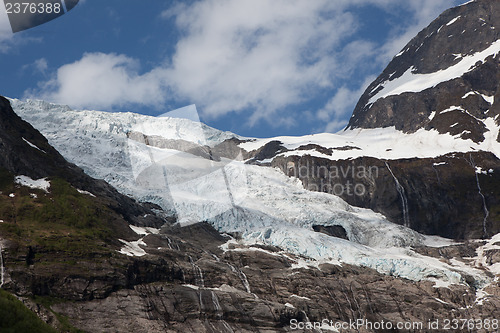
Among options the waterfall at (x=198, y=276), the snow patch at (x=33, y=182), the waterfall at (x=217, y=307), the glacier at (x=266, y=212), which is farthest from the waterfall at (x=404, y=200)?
the snow patch at (x=33, y=182)

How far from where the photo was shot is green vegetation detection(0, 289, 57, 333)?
162ft

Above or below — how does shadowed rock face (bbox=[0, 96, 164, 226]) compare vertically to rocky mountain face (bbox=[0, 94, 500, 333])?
above


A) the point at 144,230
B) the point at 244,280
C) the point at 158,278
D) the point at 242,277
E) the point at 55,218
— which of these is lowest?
the point at 244,280

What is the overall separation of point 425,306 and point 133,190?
89.9m

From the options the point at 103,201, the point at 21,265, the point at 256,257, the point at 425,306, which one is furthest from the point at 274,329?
the point at 103,201

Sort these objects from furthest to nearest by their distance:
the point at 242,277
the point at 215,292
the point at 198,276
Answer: the point at 242,277, the point at 198,276, the point at 215,292

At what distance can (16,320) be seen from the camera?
167 ft

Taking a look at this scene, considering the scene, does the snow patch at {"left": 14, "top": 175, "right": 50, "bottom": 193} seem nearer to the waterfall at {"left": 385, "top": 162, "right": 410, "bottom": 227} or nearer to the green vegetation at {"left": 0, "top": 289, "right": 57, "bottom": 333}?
the green vegetation at {"left": 0, "top": 289, "right": 57, "bottom": 333}

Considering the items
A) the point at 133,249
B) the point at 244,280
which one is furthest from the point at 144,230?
the point at 244,280

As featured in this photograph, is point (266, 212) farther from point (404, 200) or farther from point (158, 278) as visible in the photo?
point (158, 278)

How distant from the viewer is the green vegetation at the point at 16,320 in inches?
1945

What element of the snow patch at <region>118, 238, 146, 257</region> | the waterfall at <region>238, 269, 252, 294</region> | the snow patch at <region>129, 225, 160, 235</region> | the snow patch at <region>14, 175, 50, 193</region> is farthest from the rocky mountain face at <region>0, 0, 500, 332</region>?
the snow patch at <region>129, 225, 160, 235</region>

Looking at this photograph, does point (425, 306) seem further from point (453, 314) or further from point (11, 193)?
point (11, 193)

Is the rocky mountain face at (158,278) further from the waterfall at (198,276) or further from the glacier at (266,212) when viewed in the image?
the glacier at (266,212)
